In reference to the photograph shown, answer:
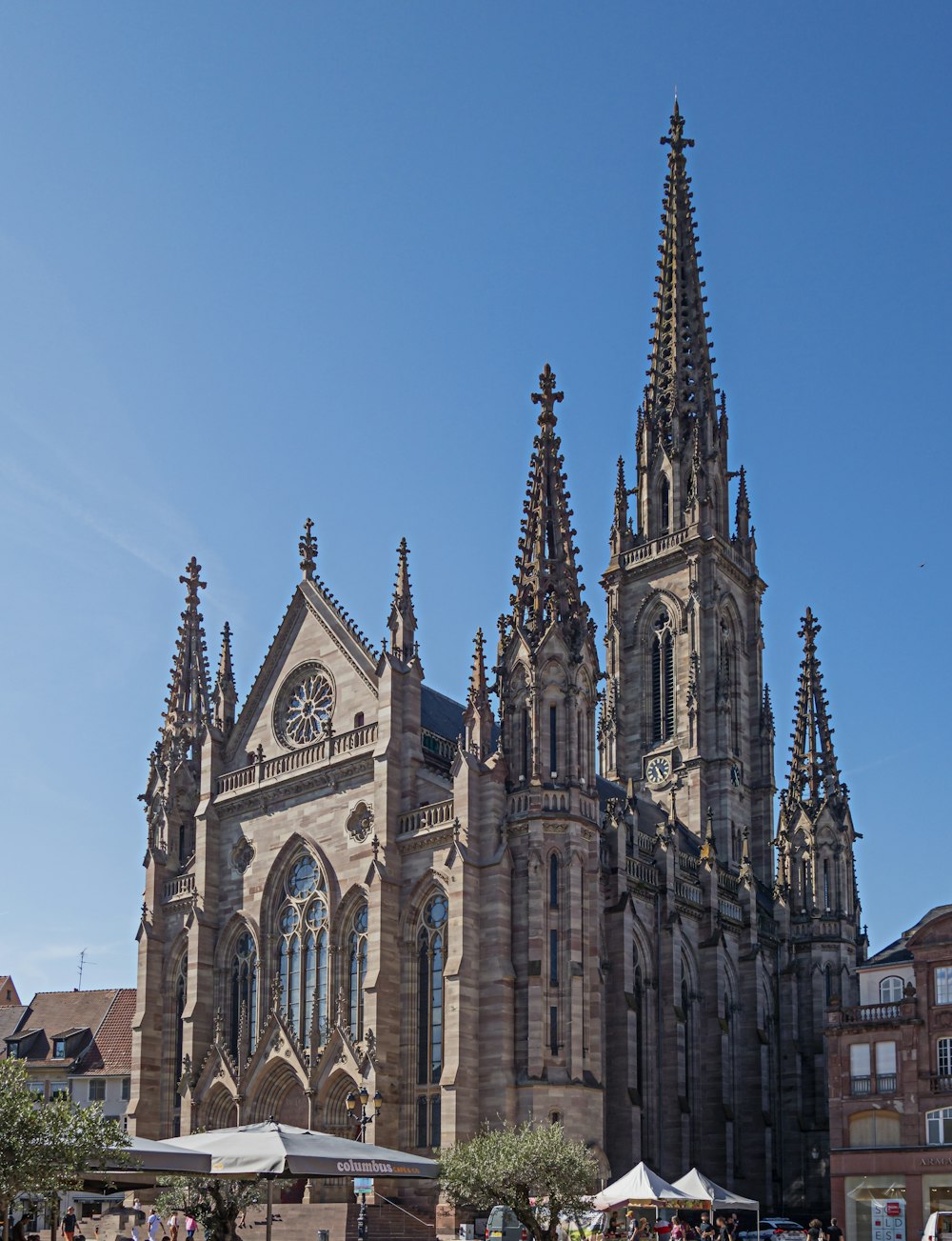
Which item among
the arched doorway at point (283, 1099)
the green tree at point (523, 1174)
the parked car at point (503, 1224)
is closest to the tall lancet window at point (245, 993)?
the arched doorway at point (283, 1099)

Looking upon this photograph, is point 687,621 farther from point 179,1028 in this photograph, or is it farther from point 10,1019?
point 10,1019

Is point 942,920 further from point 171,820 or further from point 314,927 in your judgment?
point 171,820

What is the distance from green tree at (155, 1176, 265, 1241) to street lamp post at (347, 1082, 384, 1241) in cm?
461

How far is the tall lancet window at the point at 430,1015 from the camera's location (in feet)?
166

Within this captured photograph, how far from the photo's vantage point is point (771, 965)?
7031cm

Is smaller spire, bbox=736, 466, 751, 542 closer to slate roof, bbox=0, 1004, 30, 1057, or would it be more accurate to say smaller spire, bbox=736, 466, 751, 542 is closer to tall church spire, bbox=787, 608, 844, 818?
tall church spire, bbox=787, 608, 844, 818

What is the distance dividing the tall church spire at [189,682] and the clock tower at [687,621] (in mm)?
23590

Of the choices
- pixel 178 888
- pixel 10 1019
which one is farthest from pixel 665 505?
pixel 10 1019

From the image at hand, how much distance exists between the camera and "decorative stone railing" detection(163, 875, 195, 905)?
6225cm

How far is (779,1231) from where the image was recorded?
5431cm

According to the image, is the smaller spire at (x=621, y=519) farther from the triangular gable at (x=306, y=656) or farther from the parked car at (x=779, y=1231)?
A: the parked car at (x=779, y=1231)

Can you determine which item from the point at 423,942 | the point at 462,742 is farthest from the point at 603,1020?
the point at 462,742

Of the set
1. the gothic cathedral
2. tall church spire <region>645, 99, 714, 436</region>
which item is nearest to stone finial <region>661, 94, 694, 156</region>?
tall church spire <region>645, 99, 714, 436</region>

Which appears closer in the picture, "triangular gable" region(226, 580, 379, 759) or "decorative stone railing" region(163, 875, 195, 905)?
"triangular gable" region(226, 580, 379, 759)
